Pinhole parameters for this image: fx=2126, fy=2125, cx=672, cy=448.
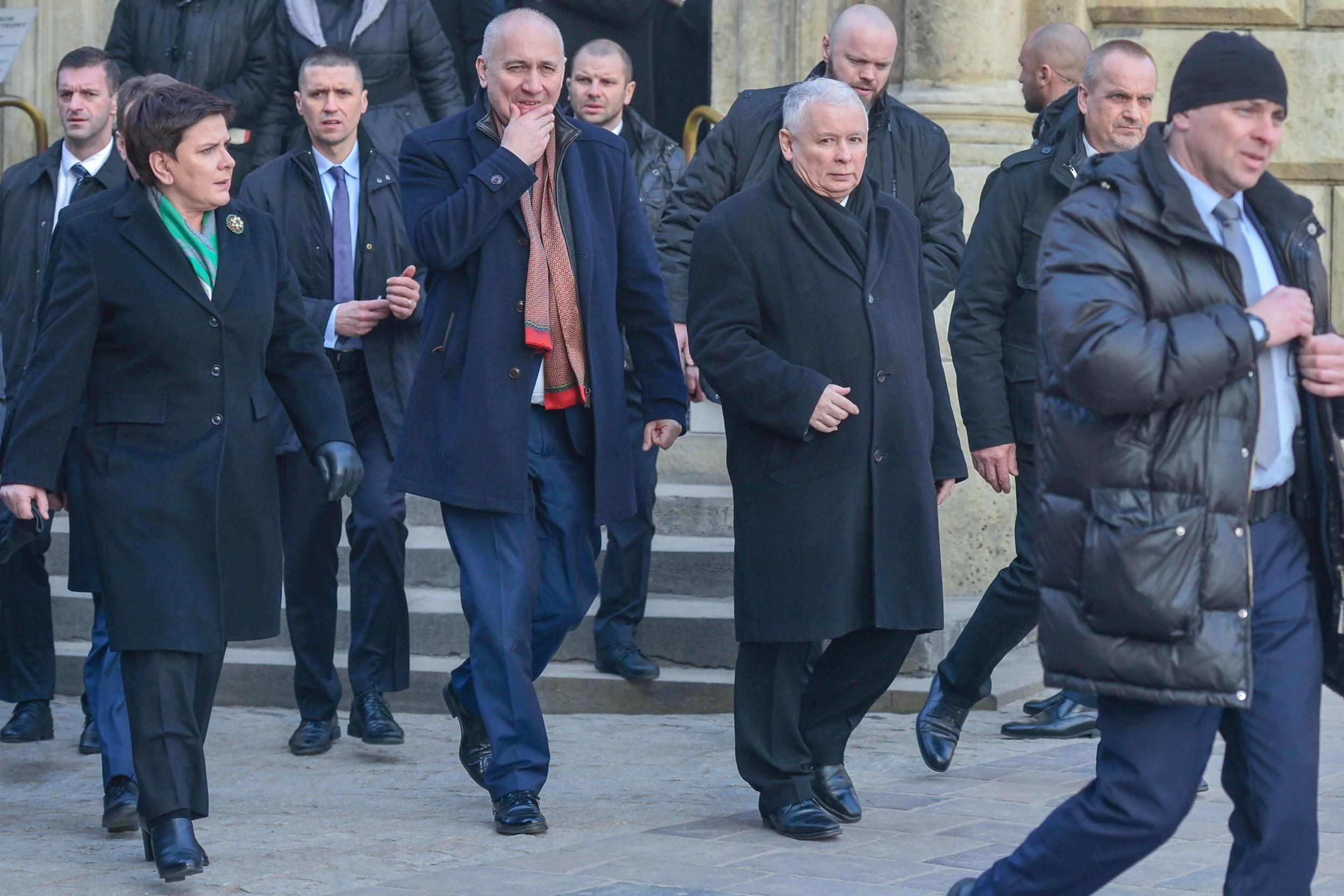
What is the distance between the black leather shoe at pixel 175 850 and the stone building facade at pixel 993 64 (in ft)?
12.5

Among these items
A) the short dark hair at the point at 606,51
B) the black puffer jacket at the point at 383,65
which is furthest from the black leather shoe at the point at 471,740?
the black puffer jacket at the point at 383,65

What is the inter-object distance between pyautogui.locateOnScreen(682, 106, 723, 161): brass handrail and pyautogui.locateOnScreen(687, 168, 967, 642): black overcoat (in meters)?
3.61

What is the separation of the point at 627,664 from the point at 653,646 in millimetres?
224

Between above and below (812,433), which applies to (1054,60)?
above

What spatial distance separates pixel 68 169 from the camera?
7.46 metres

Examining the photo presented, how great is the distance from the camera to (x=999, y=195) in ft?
21.0

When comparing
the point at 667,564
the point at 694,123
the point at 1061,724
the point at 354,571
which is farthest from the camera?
the point at 694,123

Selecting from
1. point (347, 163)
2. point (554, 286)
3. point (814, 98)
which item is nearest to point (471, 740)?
point (554, 286)

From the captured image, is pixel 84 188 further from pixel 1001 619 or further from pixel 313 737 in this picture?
pixel 1001 619

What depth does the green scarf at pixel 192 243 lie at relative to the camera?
5.36m

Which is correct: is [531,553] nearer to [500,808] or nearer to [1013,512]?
[500,808]

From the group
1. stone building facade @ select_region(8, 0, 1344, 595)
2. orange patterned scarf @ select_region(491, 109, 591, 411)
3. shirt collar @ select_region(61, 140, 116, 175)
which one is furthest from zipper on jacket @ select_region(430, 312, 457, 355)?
stone building facade @ select_region(8, 0, 1344, 595)

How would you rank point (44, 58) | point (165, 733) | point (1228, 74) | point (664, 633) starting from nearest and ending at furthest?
1. point (1228, 74)
2. point (165, 733)
3. point (664, 633)
4. point (44, 58)

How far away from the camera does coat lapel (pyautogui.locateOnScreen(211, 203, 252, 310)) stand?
211 inches
